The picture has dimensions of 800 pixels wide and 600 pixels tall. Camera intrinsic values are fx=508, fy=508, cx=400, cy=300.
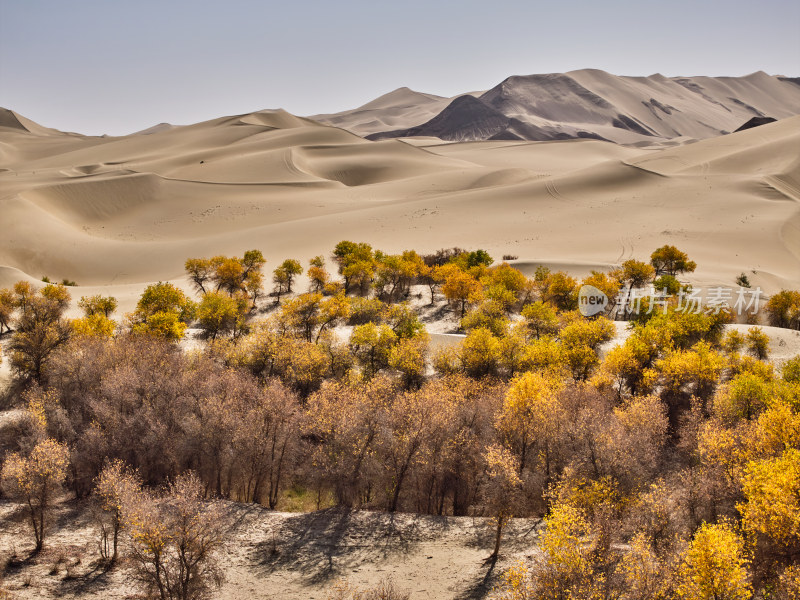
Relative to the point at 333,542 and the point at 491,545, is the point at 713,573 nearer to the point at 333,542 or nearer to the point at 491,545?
the point at 491,545

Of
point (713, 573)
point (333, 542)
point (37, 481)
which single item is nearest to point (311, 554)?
point (333, 542)

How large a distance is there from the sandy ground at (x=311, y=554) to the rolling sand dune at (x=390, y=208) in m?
35.1

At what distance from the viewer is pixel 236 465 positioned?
2330 centimetres

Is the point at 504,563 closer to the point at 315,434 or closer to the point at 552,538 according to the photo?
the point at 552,538

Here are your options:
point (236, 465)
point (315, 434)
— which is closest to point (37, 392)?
point (236, 465)

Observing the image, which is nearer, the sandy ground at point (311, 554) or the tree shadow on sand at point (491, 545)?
the tree shadow on sand at point (491, 545)

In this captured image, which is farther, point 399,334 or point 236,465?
point 399,334

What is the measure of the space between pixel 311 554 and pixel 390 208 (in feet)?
229

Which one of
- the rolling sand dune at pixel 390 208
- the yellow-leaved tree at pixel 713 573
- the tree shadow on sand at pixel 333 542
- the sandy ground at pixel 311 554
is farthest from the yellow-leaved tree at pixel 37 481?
the rolling sand dune at pixel 390 208

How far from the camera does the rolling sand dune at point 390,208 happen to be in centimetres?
6353

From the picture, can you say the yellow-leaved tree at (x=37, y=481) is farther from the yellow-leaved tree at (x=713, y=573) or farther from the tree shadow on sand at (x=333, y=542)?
the yellow-leaved tree at (x=713, y=573)

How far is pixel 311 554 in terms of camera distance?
18.8 m

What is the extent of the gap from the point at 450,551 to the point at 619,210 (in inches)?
2786

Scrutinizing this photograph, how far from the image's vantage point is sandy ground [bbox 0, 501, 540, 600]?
16.8m
